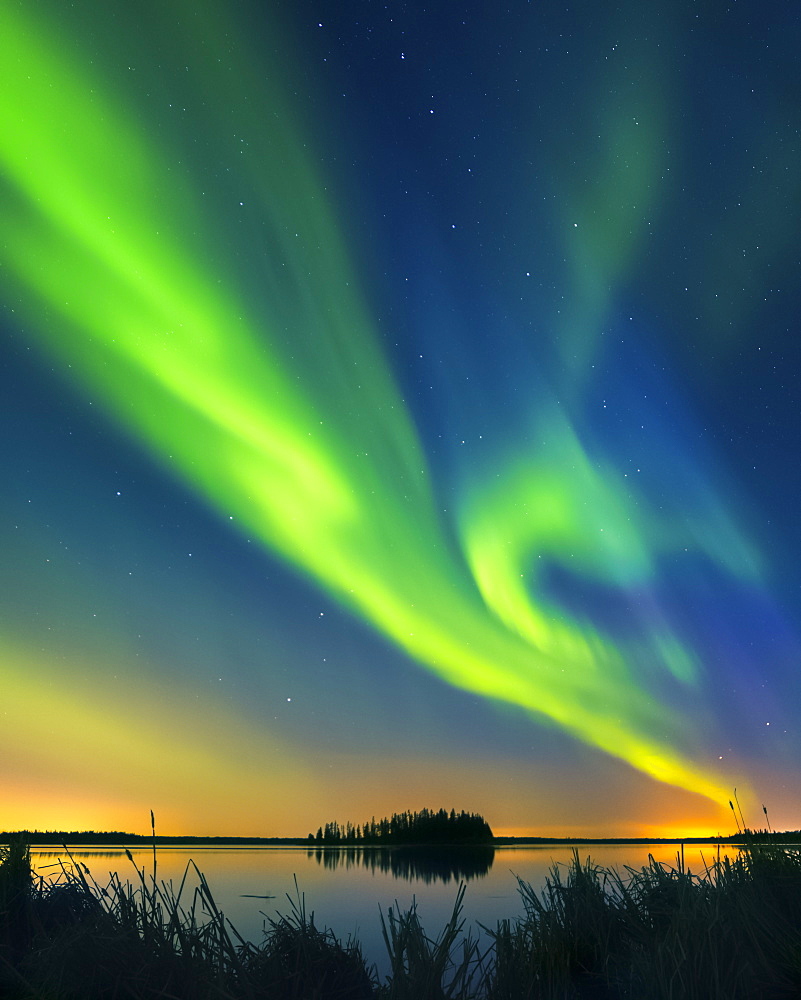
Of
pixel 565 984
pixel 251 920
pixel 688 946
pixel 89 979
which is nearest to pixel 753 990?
pixel 688 946

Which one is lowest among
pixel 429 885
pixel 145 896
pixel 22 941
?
pixel 429 885

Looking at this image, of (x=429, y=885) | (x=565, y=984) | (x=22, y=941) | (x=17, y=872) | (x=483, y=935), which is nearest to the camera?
(x=565, y=984)

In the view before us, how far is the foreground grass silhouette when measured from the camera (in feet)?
27.2

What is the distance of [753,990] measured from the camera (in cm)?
860

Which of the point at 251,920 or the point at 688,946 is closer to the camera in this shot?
the point at 688,946

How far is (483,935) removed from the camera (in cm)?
2331

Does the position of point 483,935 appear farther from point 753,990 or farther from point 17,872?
point 753,990

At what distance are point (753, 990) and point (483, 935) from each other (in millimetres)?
16773

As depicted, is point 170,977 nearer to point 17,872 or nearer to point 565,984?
point 565,984

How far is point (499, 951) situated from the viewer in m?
10.9

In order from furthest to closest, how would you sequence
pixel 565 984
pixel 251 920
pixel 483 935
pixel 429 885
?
pixel 429 885 → pixel 251 920 → pixel 483 935 → pixel 565 984

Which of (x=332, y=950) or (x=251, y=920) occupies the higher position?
(x=332, y=950)

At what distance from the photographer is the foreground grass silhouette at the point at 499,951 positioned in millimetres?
8297

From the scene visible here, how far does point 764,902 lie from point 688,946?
9.93 ft
